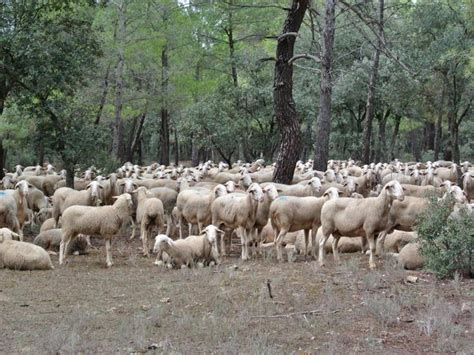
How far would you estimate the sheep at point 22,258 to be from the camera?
427 inches

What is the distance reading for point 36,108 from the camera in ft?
52.3

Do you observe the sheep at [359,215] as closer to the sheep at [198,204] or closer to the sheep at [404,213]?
→ the sheep at [404,213]

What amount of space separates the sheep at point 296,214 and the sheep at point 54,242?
13.6 feet

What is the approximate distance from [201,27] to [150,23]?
15.5ft

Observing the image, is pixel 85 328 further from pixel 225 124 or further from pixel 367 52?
pixel 367 52

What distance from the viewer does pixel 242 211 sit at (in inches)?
484

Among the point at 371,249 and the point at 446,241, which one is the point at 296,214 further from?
the point at 446,241

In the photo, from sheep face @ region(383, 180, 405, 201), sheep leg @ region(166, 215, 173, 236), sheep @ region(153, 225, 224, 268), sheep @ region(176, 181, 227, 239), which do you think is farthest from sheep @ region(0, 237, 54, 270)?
sheep face @ region(383, 180, 405, 201)

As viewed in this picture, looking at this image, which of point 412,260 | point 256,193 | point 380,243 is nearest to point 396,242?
point 380,243

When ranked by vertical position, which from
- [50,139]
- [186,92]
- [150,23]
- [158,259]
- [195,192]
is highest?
[150,23]

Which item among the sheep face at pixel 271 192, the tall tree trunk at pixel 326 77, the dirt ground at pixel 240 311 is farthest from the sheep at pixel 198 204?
the tall tree trunk at pixel 326 77

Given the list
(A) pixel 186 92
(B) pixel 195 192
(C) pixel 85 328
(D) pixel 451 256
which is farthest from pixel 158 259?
(A) pixel 186 92

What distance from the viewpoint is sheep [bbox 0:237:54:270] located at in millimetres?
10844

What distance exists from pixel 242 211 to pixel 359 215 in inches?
102
